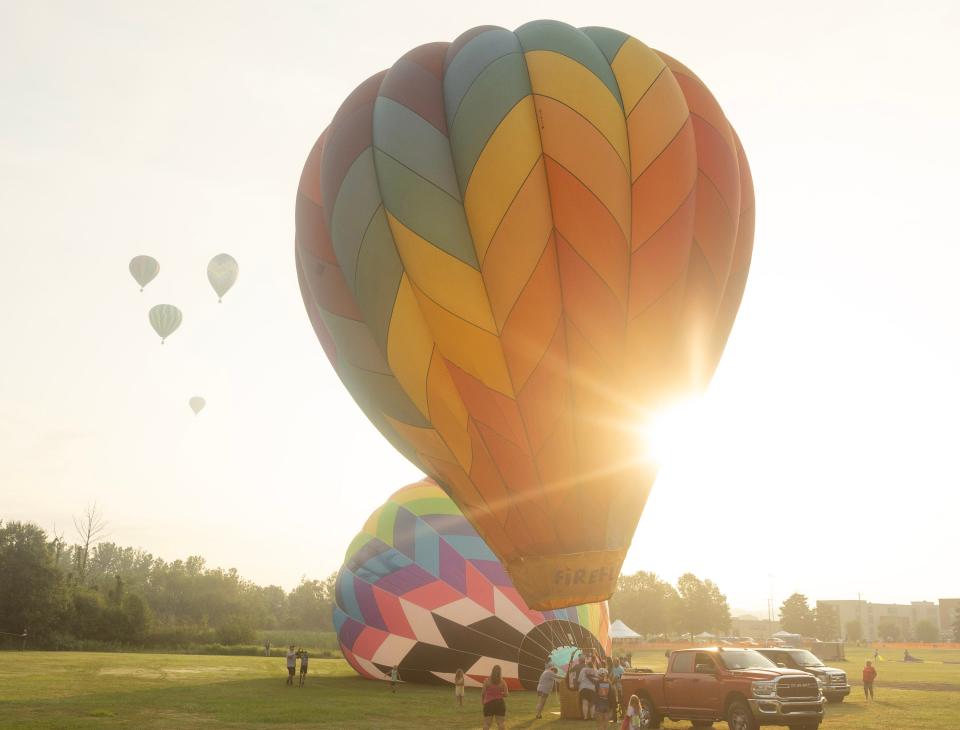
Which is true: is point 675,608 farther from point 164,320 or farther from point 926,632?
point 164,320

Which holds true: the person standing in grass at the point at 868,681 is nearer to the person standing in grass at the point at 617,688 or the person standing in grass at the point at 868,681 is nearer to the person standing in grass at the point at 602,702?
the person standing in grass at the point at 617,688

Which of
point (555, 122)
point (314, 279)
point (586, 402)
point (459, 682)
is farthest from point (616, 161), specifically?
point (459, 682)

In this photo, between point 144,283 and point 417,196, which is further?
point 144,283

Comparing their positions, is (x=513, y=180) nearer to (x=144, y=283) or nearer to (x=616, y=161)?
(x=616, y=161)

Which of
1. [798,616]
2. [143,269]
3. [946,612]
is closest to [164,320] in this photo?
[143,269]

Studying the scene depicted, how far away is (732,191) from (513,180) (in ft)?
11.7

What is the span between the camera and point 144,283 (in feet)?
104

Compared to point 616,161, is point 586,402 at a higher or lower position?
lower

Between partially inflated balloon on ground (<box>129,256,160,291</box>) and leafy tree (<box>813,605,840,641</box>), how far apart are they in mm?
86516

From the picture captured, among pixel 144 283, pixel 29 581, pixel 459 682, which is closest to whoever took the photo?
pixel 459 682

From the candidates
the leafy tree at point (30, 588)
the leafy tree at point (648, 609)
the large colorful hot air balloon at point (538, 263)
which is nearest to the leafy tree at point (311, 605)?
the leafy tree at point (648, 609)

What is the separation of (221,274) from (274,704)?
1688 centimetres

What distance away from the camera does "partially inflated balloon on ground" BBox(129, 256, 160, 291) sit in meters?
31.5

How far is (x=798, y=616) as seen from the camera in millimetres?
97062
